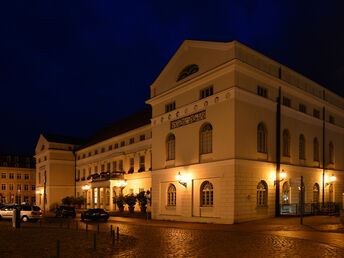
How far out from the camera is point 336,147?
35344mm

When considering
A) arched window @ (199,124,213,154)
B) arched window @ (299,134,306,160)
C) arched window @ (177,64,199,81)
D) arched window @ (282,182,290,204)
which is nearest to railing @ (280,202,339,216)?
arched window @ (282,182,290,204)

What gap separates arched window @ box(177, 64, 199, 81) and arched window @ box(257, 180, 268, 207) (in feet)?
33.1

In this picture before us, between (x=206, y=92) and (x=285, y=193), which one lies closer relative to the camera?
(x=206, y=92)

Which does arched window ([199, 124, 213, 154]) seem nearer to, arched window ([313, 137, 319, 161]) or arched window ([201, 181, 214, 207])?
arched window ([201, 181, 214, 207])

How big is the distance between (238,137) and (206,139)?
10.7 ft

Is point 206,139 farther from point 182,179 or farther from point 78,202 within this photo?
point 78,202

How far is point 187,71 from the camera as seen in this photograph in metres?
30.2

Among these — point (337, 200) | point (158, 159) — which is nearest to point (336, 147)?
point (337, 200)

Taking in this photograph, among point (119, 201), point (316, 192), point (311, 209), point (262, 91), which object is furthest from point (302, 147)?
point (119, 201)

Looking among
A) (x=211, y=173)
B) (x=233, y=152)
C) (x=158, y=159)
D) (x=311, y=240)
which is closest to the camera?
(x=311, y=240)

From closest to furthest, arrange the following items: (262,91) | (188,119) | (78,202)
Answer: (262,91) < (188,119) < (78,202)

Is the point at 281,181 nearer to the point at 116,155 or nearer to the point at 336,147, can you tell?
the point at 336,147

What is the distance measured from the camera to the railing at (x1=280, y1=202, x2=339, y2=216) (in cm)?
2730

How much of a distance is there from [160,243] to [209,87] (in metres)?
14.3
